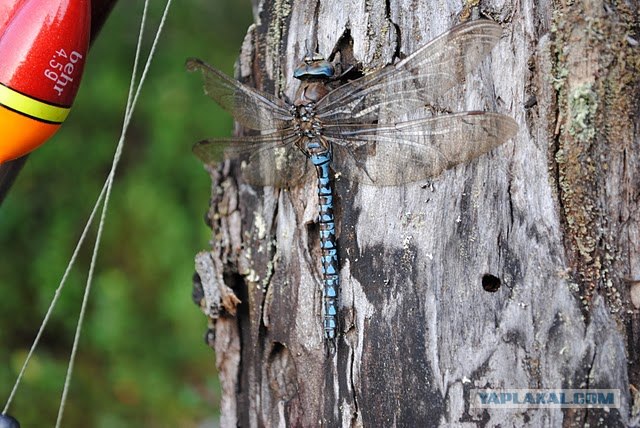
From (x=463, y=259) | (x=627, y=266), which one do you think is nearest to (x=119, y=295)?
(x=463, y=259)

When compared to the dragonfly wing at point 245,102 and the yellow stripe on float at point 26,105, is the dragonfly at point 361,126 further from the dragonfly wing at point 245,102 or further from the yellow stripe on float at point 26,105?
the yellow stripe on float at point 26,105

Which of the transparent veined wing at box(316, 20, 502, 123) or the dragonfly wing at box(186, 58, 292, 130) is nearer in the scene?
the transparent veined wing at box(316, 20, 502, 123)

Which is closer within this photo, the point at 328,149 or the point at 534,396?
the point at 534,396

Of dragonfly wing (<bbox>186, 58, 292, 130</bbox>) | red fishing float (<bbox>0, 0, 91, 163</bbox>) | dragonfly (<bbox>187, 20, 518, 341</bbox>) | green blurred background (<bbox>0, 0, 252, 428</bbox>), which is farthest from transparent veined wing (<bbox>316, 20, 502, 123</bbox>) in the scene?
green blurred background (<bbox>0, 0, 252, 428</bbox>)

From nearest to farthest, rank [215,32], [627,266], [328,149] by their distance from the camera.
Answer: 1. [627,266]
2. [328,149]
3. [215,32]

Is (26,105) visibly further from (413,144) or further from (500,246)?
(500,246)

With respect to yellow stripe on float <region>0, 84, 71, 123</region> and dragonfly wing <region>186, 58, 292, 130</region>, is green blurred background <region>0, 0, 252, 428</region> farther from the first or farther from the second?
yellow stripe on float <region>0, 84, 71, 123</region>

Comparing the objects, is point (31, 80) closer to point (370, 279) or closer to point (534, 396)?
point (370, 279)
